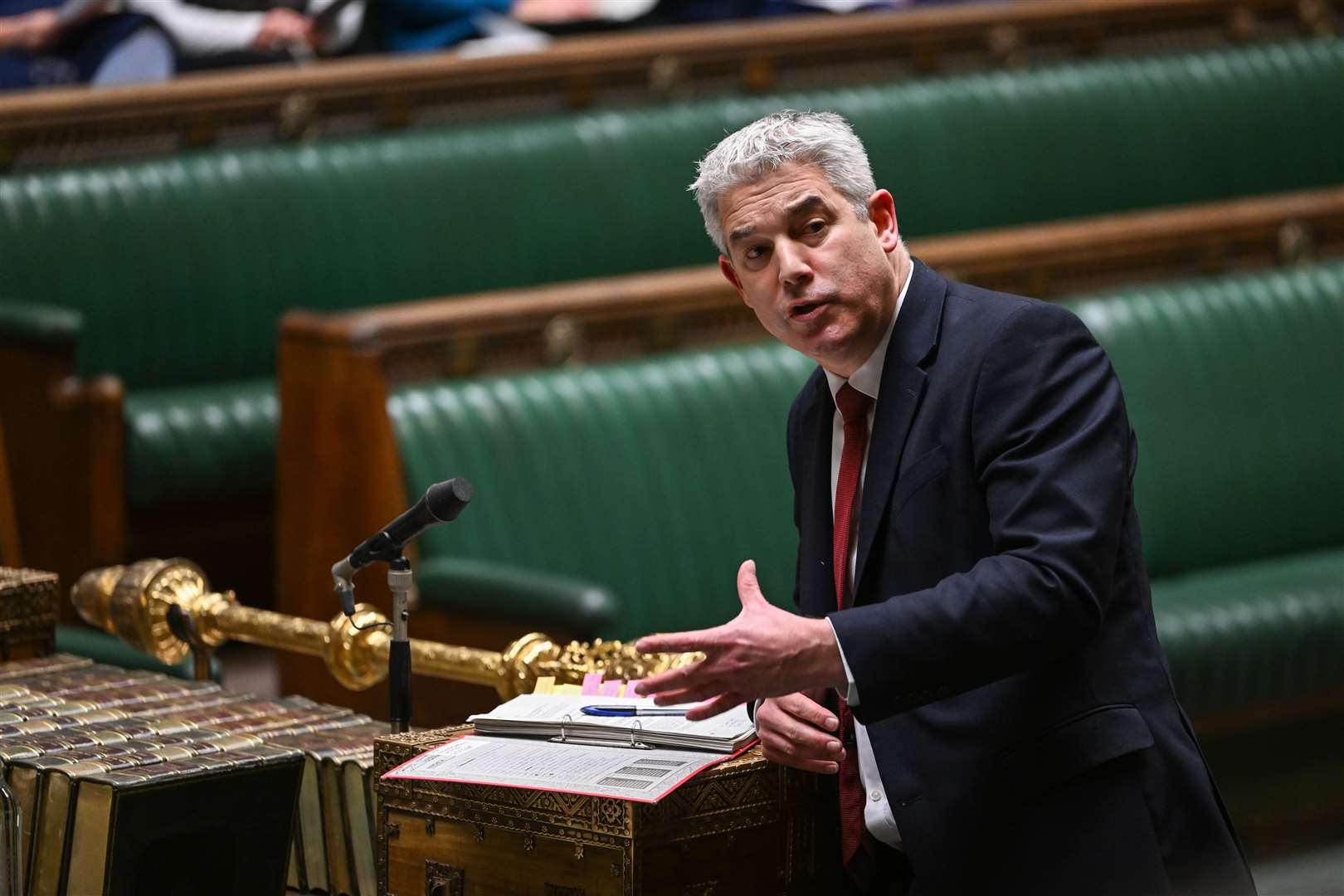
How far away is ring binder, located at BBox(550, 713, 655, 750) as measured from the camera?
1738 millimetres

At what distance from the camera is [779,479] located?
11.2 ft

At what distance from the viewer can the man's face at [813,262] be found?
1691mm

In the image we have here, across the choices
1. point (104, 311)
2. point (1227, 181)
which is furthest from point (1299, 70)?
point (104, 311)

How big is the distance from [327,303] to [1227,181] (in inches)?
84.7

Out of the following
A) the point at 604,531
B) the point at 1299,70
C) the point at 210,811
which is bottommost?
the point at 604,531

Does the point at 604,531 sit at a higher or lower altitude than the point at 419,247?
lower

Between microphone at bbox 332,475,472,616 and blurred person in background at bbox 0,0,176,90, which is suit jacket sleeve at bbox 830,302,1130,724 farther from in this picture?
blurred person in background at bbox 0,0,176,90

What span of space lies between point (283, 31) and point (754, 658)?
10.3 ft

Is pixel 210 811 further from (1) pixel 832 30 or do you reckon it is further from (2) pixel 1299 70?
(2) pixel 1299 70

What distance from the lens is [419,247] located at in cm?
402

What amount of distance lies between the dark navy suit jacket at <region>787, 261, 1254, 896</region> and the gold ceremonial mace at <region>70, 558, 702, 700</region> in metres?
0.41

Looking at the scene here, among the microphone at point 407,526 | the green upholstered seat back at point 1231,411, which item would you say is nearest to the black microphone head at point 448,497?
the microphone at point 407,526

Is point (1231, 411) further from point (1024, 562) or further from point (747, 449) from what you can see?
point (1024, 562)

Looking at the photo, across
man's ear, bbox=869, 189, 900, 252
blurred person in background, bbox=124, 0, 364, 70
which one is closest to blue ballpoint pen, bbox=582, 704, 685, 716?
man's ear, bbox=869, 189, 900, 252
